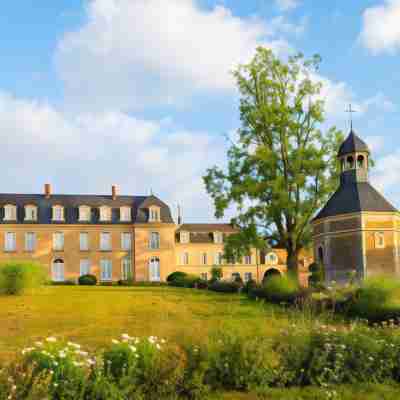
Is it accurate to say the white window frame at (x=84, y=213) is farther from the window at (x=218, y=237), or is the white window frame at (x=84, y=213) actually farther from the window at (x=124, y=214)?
the window at (x=218, y=237)

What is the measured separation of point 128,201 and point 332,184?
77.3 feet

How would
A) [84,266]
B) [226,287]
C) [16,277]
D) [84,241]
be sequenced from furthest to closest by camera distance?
[84,241] < [84,266] < [226,287] < [16,277]

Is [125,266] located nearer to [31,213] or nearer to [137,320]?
[31,213]

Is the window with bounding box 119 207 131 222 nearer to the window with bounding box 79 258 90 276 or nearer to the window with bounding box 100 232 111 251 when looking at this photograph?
the window with bounding box 100 232 111 251

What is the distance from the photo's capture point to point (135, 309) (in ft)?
59.5

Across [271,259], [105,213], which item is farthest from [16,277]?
[271,259]

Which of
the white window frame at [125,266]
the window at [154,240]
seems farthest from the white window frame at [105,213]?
the window at [154,240]

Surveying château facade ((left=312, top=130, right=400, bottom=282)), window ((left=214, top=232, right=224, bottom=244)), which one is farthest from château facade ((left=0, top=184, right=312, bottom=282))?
château facade ((left=312, top=130, right=400, bottom=282))

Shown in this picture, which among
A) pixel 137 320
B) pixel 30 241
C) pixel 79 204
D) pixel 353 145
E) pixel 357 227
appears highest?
pixel 353 145

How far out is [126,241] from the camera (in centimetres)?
4594

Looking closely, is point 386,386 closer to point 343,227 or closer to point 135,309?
point 135,309

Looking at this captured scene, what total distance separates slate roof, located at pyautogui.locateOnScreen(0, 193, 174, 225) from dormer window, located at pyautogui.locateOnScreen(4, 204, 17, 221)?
310 millimetres

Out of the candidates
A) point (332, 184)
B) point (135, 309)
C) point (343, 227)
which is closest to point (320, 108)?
point (332, 184)

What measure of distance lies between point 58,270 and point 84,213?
5038 millimetres
